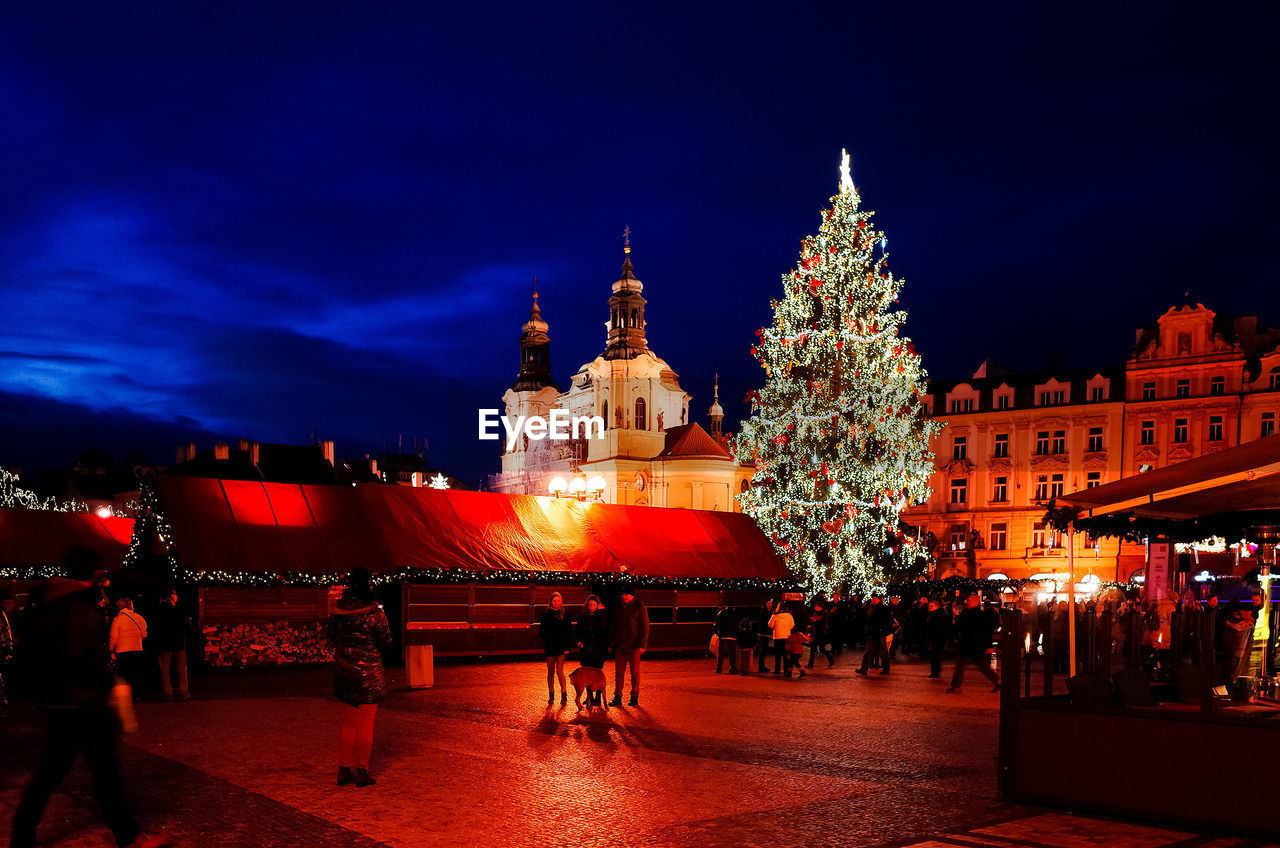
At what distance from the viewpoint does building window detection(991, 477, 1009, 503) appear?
62.8 m

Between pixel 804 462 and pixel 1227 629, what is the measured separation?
26.7 metres

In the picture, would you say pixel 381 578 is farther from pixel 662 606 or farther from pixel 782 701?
pixel 782 701

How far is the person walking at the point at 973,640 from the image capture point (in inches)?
763

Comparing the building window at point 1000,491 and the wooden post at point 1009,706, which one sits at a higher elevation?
the building window at point 1000,491

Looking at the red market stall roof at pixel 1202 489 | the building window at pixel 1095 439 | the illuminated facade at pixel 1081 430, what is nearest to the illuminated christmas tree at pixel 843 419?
the illuminated facade at pixel 1081 430

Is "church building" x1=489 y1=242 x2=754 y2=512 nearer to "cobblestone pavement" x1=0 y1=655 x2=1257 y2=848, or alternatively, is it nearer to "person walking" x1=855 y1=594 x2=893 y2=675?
"person walking" x1=855 y1=594 x2=893 y2=675

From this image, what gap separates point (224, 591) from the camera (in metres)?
22.1

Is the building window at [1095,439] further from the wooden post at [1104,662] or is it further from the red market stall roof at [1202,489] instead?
the wooden post at [1104,662]

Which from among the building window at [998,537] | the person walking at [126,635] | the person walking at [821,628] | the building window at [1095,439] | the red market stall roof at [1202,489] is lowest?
the person walking at [821,628]

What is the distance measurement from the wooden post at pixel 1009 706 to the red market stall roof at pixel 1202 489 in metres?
2.17

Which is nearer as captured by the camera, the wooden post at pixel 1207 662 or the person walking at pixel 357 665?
the wooden post at pixel 1207 662

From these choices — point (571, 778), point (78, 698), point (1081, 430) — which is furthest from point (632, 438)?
point (78, 698)

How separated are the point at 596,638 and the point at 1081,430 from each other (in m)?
50.5

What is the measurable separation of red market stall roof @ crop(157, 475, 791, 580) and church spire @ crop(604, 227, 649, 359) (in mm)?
71033
